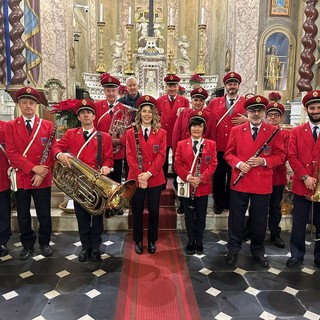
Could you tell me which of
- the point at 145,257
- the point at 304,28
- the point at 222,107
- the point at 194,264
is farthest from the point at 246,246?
the point at 304,28

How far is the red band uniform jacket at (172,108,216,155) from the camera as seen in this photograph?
4512 mm

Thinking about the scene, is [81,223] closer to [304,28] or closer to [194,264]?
[194,264]

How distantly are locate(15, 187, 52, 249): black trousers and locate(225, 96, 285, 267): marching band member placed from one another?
7.88 ft

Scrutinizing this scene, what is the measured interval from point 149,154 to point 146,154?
0.04 metres

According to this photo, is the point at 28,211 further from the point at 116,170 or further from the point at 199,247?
the point at 199,247

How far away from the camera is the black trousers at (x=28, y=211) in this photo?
3.90 meters

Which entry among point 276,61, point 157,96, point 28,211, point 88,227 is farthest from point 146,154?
point 276,61

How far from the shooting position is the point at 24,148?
3.79m

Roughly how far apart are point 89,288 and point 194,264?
1330 mm

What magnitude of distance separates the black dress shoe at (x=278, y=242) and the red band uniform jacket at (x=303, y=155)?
107cm

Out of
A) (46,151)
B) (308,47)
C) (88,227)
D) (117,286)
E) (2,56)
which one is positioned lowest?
(117,286)

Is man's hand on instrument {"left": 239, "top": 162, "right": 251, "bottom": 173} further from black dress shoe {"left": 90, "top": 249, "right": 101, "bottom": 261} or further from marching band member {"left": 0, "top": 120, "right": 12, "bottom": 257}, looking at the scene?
marching band member {"left": 0, "top": 120, "right": 12, "bottom": 257}

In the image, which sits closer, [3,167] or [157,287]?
[157,287]

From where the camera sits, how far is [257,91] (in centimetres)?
937
